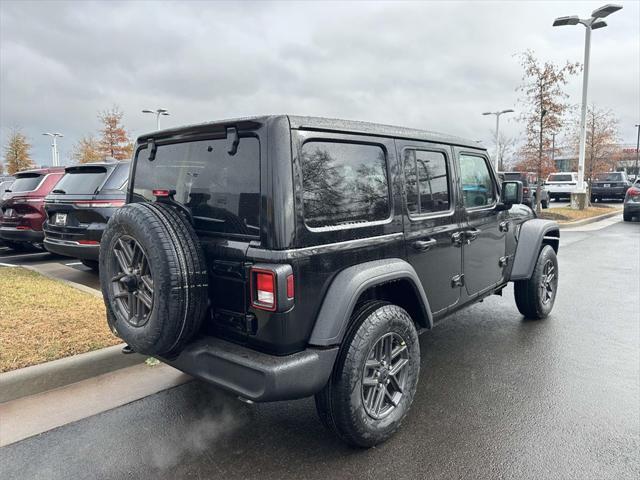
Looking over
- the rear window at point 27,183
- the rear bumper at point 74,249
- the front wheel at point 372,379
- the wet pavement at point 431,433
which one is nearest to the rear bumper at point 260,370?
the front wheel at point 372,379

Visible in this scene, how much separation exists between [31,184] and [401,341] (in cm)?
796

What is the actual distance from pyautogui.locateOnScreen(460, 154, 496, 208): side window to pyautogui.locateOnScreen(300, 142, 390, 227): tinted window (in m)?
1.21

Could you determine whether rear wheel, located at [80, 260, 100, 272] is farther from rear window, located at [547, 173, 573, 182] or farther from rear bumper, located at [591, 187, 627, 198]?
rear bumper, located at [591, 187, 627, 198]

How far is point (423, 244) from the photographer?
3229 millimetres

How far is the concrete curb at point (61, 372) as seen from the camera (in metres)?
3.35

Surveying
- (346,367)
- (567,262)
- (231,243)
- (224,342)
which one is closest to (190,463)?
(224,342)

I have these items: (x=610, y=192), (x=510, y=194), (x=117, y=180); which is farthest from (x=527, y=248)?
(x=610, y=192)

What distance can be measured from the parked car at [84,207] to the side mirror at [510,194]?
180 inches

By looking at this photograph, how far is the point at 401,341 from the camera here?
2961 millimetres

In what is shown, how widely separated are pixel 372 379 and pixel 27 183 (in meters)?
8.11

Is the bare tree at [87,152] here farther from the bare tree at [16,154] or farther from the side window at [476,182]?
the side window at [476,182]

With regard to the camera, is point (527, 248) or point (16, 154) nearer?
point (527, 248)

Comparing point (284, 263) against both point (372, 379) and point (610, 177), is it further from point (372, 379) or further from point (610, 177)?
point (610, 177)

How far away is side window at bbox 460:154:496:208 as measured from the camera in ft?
13.0
